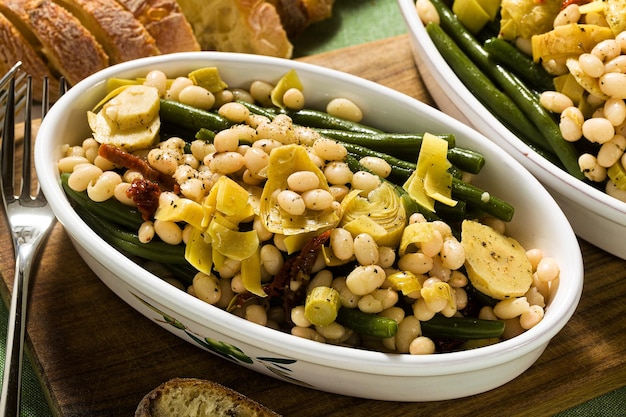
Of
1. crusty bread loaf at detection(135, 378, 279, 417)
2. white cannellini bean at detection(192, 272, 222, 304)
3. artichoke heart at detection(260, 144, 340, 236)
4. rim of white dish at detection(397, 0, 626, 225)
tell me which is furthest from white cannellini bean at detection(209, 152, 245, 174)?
rim of white dish at detection(397, 0, 626, 225)

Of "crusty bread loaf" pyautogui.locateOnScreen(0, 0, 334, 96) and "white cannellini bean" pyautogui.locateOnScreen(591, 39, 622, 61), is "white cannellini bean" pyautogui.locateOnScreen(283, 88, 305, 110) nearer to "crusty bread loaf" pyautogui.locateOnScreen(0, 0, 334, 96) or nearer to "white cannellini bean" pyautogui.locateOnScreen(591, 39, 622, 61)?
"crusty bread loaf" pyautogui.locateOnScreen(0, 0, 334, 96)

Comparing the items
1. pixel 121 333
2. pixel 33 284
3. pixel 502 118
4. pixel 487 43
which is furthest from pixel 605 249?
pixel 33 284

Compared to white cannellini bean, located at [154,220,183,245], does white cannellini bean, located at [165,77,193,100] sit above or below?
above

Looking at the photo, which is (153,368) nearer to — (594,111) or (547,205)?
(547,205)

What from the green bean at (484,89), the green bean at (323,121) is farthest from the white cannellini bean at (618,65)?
the green bean at (323,121)

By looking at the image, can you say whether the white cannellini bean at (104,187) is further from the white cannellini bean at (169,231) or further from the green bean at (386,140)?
the green bean at (386,140)

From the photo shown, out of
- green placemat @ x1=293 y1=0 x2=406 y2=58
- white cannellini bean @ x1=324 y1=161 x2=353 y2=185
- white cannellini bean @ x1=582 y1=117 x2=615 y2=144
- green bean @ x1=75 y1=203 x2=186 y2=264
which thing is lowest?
green placemat @ x1=293 y1=0 x2=406 y2=58

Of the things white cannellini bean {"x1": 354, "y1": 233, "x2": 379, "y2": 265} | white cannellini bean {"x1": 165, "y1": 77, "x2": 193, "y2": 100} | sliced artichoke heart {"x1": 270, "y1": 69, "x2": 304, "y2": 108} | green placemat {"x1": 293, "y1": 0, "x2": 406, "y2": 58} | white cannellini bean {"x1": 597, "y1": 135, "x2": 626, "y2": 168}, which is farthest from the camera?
green placemat {"x1": 293, "y1": 0, "x2": 406, "y2": 58}
